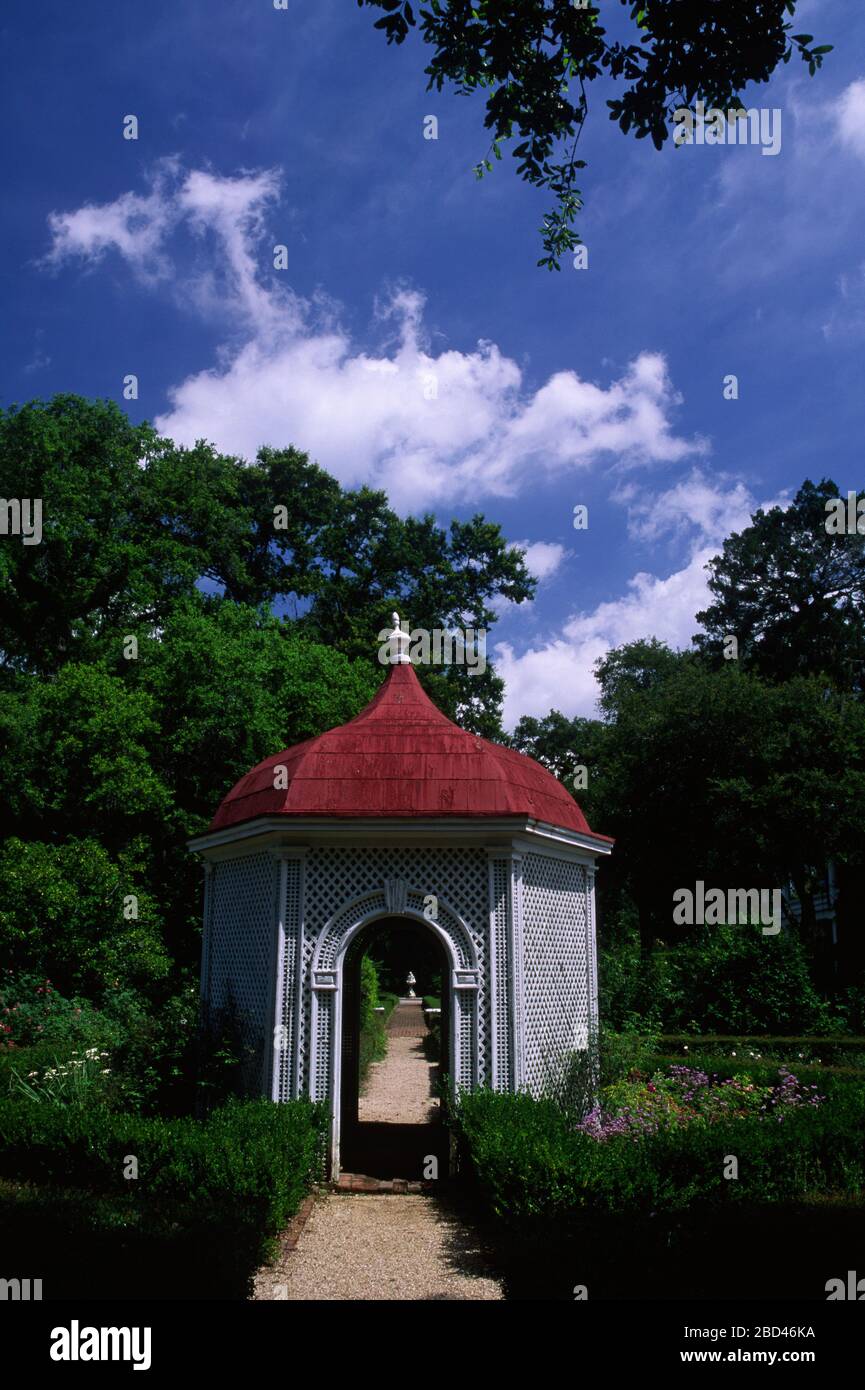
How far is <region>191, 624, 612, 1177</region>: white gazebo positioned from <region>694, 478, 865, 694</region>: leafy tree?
96.0 feet

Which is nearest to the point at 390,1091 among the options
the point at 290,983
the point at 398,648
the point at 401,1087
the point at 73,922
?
the point at 401,1087

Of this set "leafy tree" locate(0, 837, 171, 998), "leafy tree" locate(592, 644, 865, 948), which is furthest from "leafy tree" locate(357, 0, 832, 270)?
"leafy tree" locate(592, 644, 865, 948)

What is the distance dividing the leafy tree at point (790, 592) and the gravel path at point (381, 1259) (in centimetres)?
3206

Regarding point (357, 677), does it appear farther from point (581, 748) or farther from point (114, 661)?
point (581, 748)

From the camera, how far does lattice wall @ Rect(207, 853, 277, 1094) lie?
35.7 feet

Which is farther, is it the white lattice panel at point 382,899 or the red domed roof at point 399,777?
the red domed roof at point 399,777

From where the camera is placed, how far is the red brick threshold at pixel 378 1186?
10.3m

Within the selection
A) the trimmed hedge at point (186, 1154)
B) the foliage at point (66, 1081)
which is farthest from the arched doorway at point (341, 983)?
the foliage at point (66, 1081)

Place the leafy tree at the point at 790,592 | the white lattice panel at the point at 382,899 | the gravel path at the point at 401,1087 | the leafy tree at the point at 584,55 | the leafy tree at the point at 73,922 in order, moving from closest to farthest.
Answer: the leafy tree at the point at 584,55 < the white lattice panel at the point at 382,899 < the gravel path at the point at 401,1087 < the leafy tree at the point at 73,922 < the leafy tree at the point at 790,592
